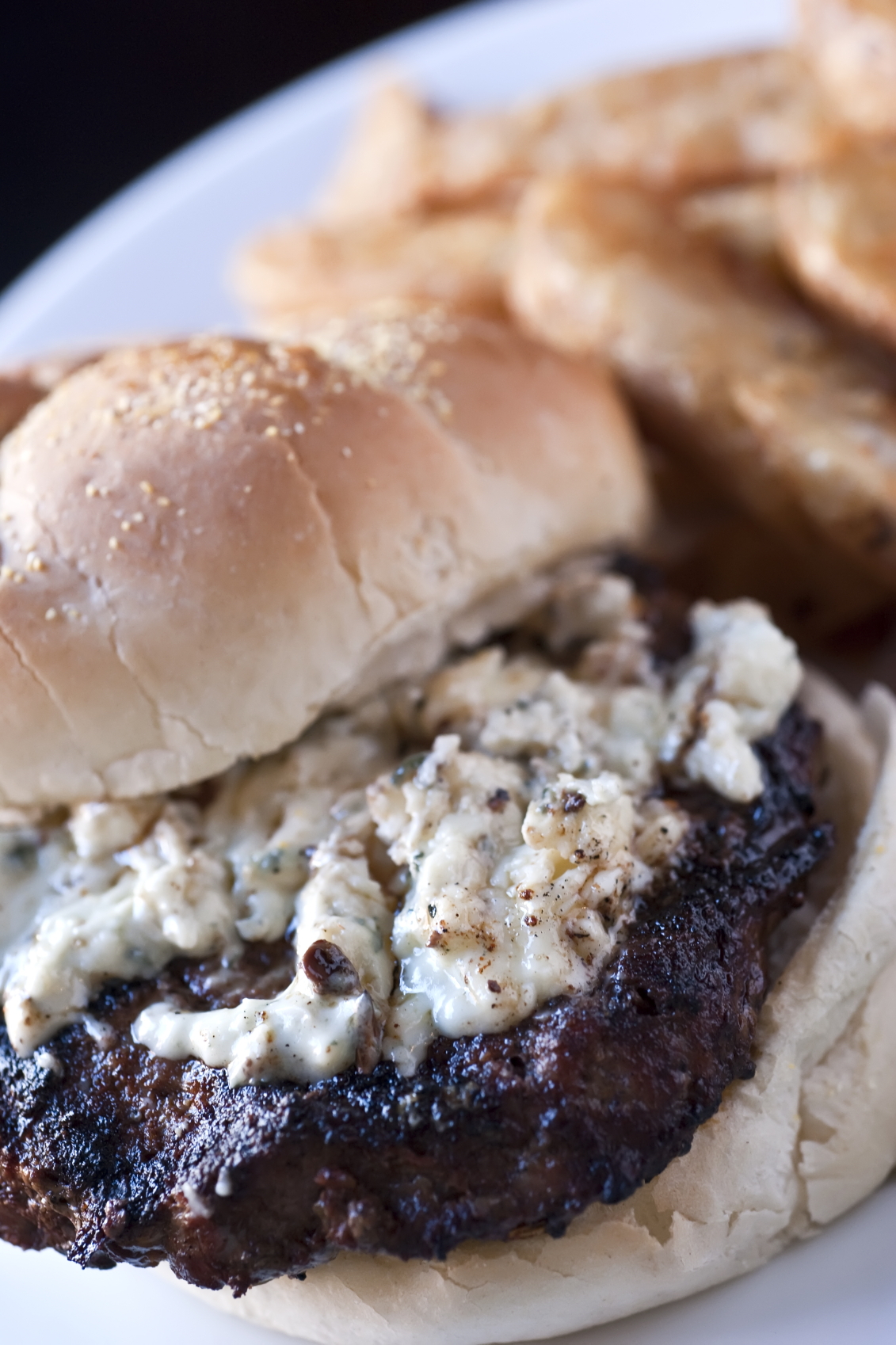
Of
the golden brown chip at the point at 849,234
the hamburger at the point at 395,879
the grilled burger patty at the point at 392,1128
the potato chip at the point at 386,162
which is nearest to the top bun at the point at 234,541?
the hamburger at the point at 395,879

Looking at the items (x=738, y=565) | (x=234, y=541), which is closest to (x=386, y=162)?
(x=738, y=565)

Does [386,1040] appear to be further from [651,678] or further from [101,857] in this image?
[651,678]

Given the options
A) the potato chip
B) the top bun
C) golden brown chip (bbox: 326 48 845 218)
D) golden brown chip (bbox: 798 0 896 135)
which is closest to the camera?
the top bun

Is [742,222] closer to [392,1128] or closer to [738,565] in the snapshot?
[738,565]

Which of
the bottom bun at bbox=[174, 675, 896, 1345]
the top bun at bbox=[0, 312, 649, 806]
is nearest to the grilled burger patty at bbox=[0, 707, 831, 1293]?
the bottom bun at bbox=[174, 675, 896, 1345]

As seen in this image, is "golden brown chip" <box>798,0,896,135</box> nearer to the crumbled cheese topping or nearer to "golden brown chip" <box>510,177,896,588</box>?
"golden brown chip" <box>510,177,896,588</box>

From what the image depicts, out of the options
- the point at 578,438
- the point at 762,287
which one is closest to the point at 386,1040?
the point at 578,438
